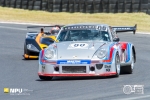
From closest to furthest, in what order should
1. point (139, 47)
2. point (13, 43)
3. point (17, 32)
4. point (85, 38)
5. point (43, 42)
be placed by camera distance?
point (85, 38)
point (43, 42)
point (139, 47)
point (13, 43)
point (17, 32)

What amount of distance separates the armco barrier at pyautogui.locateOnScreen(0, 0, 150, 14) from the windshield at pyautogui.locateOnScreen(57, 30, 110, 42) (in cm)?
1520

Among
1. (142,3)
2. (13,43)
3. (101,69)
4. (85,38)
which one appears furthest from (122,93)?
(142,3)

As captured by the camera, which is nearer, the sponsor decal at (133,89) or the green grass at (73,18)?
the sponsor decal at (133,89)

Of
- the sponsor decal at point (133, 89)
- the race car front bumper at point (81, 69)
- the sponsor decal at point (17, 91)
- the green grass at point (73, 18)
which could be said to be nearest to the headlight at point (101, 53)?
the race car front bumper at point (81, 69)

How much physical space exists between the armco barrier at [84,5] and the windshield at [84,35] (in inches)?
599

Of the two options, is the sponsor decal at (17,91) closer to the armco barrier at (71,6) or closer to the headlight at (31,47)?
the headlight at (31,47)

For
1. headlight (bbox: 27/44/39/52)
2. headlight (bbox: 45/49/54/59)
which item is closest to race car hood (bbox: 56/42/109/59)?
headlight (bbox: 45/49/54/59)

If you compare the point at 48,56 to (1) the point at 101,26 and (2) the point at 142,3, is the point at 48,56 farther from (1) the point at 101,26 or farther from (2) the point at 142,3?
(2) the point at 142,3

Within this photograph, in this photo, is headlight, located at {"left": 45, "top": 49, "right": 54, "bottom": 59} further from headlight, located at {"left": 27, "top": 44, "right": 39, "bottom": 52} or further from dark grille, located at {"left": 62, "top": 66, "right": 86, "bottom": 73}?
headlight, located at {"left": 27, "top": 44, "right": 39, "bottom": 52}

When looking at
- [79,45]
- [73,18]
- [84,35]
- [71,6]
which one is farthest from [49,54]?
[71,6]

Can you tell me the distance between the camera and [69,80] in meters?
11.1

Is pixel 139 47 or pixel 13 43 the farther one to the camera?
pixel 13 43

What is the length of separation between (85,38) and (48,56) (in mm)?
1226

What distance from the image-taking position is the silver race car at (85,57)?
10.9m
